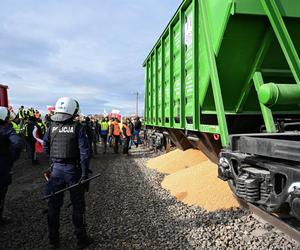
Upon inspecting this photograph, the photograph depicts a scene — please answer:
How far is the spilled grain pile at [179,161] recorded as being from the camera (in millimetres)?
9367

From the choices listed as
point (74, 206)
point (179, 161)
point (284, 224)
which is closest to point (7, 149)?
point (74, 206)

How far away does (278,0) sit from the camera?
442 cm

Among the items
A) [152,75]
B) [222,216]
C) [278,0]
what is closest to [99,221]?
[222,216]

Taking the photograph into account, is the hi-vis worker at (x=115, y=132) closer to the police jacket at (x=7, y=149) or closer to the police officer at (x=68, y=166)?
the police jacket at (x=7, y=149)

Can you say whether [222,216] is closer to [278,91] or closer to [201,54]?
[278,91]

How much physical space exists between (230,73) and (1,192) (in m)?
4.03

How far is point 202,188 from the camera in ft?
21.0

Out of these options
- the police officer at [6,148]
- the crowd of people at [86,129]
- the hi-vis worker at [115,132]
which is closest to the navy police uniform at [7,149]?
the police officer at [6,148]

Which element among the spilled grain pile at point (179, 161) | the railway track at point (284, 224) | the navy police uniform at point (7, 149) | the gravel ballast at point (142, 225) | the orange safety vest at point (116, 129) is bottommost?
the gravel ballast at point (142, 225)

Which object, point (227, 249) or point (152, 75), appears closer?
point (227, 249)

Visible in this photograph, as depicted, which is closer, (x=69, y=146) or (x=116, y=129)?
(x=69, y=146)

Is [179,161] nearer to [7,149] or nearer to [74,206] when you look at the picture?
[7,149]

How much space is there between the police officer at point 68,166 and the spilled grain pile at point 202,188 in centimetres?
223

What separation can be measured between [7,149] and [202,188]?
3441mm
